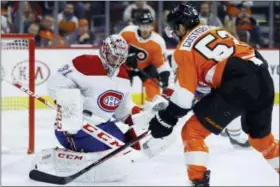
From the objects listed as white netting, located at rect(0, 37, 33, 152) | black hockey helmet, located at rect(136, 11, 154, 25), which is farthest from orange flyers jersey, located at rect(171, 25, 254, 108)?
black hockey helmet, located at rect(136, 11, 154, 25)

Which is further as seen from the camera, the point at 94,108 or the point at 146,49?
the point at 146,49

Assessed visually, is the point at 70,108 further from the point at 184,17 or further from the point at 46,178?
the point at 184,17

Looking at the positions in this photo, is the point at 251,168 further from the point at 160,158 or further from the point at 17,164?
the point at 17,164

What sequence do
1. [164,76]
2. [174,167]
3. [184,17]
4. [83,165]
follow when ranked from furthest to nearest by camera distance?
[164,76] < [174,167] < [83,165] < [184,17]

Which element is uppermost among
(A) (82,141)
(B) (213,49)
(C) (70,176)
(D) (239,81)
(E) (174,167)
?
(B) (213,49)

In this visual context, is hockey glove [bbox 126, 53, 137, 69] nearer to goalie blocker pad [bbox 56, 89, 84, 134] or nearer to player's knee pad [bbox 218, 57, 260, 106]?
goalie blocker pad [bbox 56, 89, 84, 134]

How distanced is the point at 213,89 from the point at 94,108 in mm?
777

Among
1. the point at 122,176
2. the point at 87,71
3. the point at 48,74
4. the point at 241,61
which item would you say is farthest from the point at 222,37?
the point at 48,74

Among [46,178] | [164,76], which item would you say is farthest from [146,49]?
[46,178]

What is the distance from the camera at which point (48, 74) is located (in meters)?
6.05

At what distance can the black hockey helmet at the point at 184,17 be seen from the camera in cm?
260

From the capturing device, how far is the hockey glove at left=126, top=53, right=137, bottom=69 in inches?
182

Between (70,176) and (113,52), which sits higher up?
(113,52)

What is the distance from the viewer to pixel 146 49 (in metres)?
4.95
